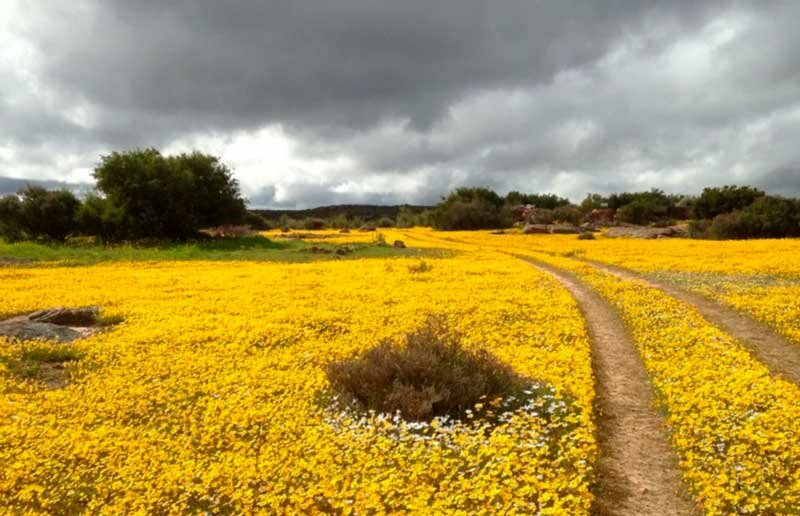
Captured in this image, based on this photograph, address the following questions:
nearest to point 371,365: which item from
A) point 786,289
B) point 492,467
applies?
point 492,467

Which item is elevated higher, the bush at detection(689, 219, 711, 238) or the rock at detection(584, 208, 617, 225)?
the rock at detection(584, 208, 617, 225)

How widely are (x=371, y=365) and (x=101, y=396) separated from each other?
6012 millimetres

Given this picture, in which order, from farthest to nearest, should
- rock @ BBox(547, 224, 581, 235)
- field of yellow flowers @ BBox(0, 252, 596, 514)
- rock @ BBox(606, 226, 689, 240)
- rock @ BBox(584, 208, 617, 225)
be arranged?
rock @ BBox(584, 208, 617, 225)
rock @ BBox(547, 224, 581, 235)
rock @ BBox(606, 226, 689, 240)
field of yellow flowers @ BBox(0, 252, 596, 514)

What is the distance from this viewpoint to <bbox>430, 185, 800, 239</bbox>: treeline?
2079 inches

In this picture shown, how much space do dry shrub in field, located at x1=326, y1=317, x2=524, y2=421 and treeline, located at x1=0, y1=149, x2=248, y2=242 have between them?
45.6m

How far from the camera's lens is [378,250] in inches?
1722

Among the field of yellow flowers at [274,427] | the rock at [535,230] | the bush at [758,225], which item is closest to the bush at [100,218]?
the field of yellow flowers at [274,427]

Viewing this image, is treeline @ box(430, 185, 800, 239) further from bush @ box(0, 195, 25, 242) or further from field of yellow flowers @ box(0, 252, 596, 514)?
bush @ box(0, 195, 25, 242)

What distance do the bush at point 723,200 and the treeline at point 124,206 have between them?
6122 cm

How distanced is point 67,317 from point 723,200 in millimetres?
73509

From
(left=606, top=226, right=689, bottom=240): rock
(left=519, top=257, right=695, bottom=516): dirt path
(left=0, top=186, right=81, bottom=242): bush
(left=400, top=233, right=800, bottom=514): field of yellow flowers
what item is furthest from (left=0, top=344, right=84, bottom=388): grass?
(left=606, top=226, right=689, bottom=240): rock

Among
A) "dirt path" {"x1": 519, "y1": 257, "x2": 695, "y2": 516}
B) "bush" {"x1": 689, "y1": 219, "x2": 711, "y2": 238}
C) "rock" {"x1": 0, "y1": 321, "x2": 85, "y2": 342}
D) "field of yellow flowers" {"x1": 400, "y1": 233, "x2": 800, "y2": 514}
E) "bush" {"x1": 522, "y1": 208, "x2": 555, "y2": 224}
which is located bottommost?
"rock" {"x1": 0, "y1": 321, "x2": 85, "y2": 342}

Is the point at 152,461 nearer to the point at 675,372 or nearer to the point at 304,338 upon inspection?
the point at 304,338

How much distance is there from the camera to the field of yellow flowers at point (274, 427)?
7352 millimetres
